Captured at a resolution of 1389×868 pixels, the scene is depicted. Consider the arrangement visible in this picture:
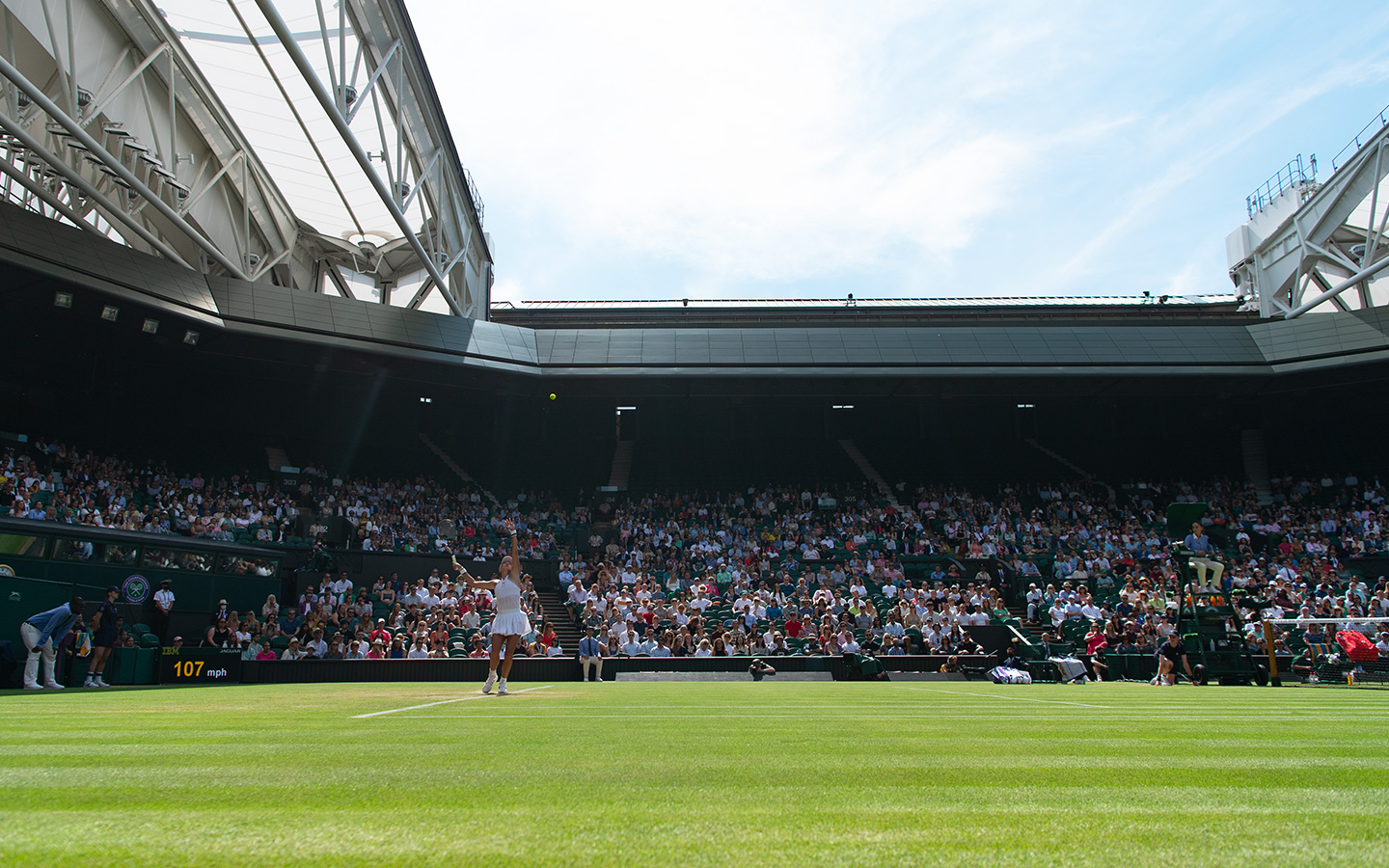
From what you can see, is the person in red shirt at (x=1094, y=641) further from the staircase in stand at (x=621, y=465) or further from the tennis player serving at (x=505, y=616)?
the staircase in stand at (x=621, y=465)

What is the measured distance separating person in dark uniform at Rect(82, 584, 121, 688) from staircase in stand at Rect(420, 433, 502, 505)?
62.6 ft

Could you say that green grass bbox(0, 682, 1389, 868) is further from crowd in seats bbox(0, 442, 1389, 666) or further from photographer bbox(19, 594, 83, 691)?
crowd in seats bbox(0, 442, 1389, 666)

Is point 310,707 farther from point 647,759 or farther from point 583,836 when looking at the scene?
point 583,836

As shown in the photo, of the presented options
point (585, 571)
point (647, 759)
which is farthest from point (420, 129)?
point (647, 759)

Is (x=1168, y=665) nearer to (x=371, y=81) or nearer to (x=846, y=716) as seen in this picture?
(x=846, y=716)

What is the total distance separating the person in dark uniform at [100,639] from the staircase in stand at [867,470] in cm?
2529

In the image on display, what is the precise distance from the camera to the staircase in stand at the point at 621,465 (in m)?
34.0

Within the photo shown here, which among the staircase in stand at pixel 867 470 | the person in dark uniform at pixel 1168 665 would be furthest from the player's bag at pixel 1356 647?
the staircase in stand at pixel 867 470

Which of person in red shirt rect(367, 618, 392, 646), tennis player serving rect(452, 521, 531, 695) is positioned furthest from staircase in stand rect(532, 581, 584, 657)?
tennis player serving rect(452, 521, 531, 695)

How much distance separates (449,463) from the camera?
34.9 meters

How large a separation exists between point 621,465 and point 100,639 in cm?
2216

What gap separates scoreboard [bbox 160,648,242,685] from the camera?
16.4 m

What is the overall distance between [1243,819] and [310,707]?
23.4 ft

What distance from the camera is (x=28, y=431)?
25641 mm
